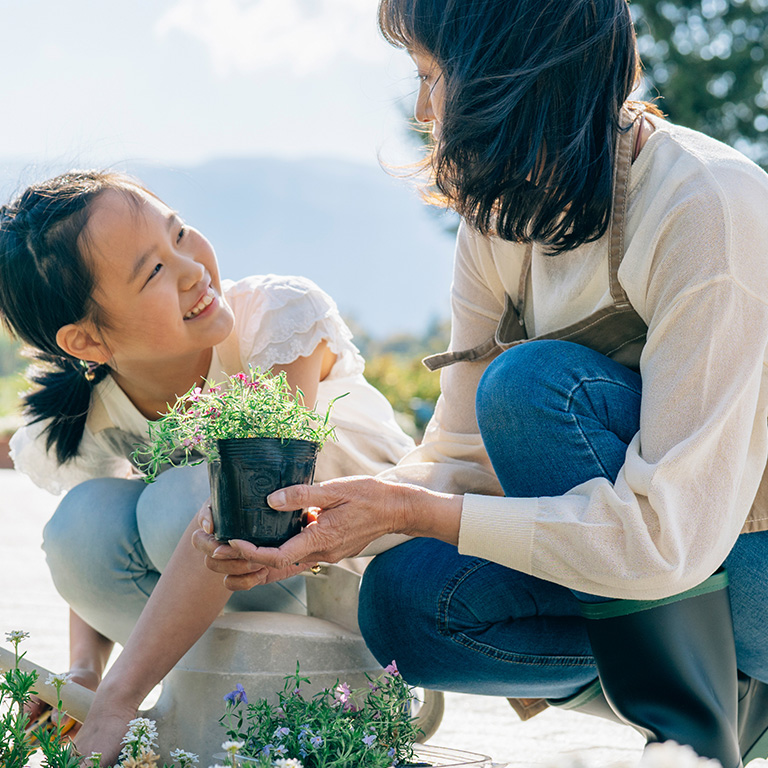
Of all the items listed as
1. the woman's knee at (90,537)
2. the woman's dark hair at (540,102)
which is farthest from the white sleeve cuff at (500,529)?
the woman's knee at (90,537)

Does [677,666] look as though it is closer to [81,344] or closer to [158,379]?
[158,379]

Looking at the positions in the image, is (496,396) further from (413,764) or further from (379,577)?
(413,764)

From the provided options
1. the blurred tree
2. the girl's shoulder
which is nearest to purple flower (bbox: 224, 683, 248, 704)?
the girl's shoulder

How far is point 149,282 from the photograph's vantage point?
1938mm

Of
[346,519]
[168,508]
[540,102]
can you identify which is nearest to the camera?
[346,519]

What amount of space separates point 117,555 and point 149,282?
607mm

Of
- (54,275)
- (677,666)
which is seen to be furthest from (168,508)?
(677,666)

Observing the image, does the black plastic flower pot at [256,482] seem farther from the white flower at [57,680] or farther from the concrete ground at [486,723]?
the concrete ground at [486,723]

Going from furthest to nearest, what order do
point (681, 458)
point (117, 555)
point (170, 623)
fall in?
point (117, 555), point (170, 623), point (681, 458)

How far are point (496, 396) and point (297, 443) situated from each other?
1.14ft

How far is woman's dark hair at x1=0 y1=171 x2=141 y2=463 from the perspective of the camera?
1.98m

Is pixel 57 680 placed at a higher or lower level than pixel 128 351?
lower

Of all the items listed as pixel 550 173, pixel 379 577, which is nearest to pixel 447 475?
pixel 379 577

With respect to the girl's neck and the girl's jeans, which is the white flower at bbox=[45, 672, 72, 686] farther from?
the girl's neck
